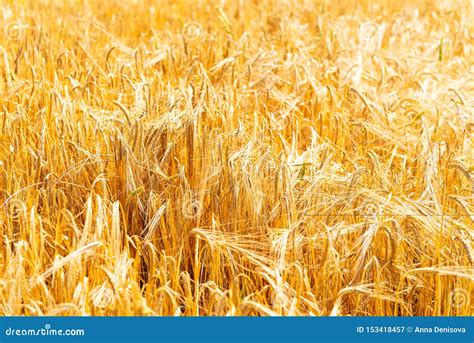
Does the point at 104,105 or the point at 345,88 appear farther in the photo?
the point at 345,88

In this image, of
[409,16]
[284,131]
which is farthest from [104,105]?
[409,16]

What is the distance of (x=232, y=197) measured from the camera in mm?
2064

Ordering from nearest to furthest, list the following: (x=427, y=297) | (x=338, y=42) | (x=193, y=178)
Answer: (x=427, y=297) < (x=193, y=178) < (x=338, y=42)

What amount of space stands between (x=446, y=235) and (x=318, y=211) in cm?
32

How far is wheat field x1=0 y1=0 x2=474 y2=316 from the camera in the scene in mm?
1805

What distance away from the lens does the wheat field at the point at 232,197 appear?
1.80m

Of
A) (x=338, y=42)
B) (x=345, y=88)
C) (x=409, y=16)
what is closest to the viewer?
(x=345, y=88)

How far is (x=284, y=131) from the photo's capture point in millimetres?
2766

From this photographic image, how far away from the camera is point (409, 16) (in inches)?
200

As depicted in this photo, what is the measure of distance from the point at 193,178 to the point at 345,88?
1215 mm

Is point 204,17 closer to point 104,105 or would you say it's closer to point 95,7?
point 95,7

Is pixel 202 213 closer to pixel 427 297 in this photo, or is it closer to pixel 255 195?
pixel 255 195

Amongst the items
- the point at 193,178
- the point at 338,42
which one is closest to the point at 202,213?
the point at 193,178

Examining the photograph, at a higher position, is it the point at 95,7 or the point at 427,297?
the point at 95,7
